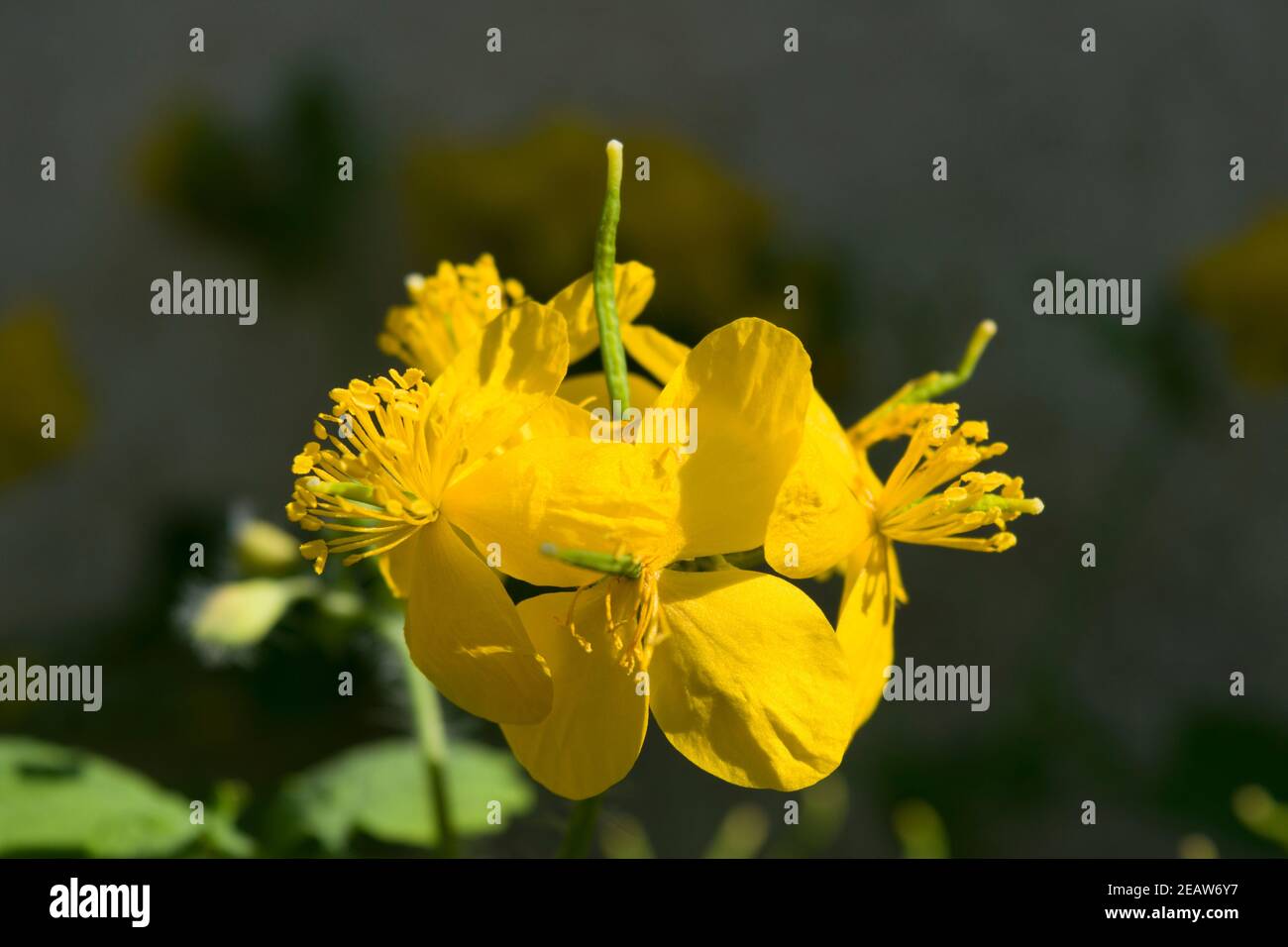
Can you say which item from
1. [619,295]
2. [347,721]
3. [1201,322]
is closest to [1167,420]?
[1201,322]

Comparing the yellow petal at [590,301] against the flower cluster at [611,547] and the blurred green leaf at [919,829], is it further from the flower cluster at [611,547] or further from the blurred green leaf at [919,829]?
the blurred green leaf at [919,829]

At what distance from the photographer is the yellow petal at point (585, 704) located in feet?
2.13

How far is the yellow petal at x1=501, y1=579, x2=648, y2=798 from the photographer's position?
65cm

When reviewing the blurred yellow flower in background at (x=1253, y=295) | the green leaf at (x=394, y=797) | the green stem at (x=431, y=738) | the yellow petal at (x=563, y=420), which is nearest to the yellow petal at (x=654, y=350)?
the yellow petal at (x=563, y=420)

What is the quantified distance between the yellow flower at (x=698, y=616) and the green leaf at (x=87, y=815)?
0.31 m

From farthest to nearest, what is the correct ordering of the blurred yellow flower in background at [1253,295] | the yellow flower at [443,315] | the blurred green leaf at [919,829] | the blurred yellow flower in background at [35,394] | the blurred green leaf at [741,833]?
the blurred yellow flower in background at [35,394], the blurred yellow flower in background at [1253,295], the blurred green leaf at [741,833], the blurred green leaf at [919,829], the yellow flower at [443,315]

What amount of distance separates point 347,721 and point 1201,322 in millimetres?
1446

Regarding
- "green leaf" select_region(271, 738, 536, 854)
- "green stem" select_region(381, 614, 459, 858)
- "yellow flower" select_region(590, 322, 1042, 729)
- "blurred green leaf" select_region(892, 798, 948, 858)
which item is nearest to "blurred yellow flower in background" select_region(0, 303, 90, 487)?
"green leaf" select_region(271, 738, 536, 854)

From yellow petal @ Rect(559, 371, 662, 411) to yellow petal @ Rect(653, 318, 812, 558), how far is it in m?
0.09

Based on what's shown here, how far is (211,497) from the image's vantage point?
2076 millimetres

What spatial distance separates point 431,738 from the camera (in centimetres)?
88

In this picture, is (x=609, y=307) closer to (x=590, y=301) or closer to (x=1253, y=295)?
(x=590, y=301)

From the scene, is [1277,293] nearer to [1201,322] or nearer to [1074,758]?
[1201,322]

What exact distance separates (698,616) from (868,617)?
0.38 ft
